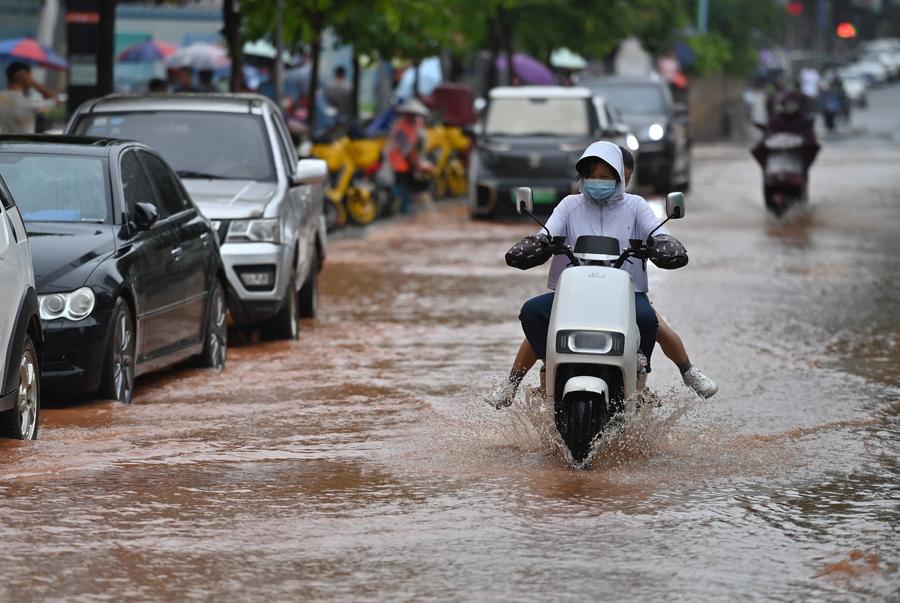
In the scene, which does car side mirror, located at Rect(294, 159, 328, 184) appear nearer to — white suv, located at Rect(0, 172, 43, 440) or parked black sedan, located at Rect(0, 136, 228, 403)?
parked black sedan, located at Rect(0, 136, 228, 403)

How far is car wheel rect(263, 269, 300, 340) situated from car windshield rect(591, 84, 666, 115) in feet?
65.2

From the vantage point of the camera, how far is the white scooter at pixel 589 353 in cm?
874

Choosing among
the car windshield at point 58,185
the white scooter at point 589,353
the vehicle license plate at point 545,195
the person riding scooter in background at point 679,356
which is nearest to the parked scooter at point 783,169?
the vehicle license plate at point 545,195

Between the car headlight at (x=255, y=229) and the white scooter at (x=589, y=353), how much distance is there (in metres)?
5.00

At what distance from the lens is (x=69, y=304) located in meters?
10.3

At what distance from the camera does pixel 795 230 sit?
25.8 metres

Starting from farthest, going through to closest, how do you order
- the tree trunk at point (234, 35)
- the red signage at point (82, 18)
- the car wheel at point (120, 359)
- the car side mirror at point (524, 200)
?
the tree trunk at point (234, 35)
the red signage at point (82, 18)
the car wheel at point (120, 359)
the car side mirror at point (524, 200)

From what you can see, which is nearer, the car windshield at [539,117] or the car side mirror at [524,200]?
the car side mirror at [524,200]

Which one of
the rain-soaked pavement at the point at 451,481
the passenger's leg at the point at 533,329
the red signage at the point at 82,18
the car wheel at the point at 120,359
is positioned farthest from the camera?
the red signage at the point at 82,18

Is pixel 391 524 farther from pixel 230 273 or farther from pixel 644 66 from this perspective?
pixel 644 66

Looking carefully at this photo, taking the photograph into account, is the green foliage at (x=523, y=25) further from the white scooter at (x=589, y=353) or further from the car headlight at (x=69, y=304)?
the white scooter at (x=589, y=353)

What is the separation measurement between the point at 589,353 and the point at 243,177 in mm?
6340

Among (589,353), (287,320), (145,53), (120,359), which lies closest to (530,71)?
(145,53)

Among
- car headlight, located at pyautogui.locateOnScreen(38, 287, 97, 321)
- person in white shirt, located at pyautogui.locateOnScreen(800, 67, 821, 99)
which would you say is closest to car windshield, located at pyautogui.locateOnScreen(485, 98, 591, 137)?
car headlight, located at pyautogui.locateOnScreen(38, 287, 97, 321)
